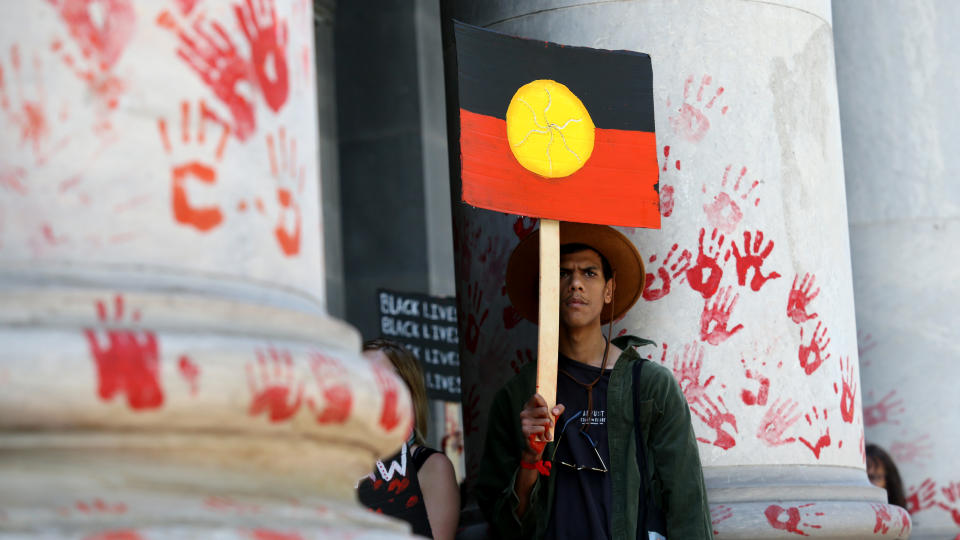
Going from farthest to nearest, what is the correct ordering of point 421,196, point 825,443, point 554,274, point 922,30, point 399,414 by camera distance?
point 421,196 → point 922,30 → point 825,443 → point 554,274 → point 399,414

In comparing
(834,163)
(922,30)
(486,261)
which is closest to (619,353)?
(486,261)

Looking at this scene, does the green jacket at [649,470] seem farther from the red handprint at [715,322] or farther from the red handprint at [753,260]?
the red handprint at [753,260]

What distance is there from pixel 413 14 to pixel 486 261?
708 cm

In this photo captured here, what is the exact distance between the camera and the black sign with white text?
32.0 ft

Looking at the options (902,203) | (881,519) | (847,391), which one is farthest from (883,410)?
(881,519)

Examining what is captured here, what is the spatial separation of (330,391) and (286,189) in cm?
38

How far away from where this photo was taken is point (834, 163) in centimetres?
577

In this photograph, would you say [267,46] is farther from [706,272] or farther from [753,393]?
[753,393]

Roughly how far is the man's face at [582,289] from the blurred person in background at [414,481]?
619mm

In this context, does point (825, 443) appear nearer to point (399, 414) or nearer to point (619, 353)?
point (619, 353)

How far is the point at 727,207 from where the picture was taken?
17.4 ft

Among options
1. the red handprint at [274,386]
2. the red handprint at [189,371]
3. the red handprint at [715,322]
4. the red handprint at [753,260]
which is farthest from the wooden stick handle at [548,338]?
the red handprint at [189,371]

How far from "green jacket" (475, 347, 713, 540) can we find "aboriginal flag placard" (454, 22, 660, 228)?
558 millimetres

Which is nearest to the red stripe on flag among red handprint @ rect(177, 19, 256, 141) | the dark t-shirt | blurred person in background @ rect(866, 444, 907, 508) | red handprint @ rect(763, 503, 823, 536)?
the dark t-shirt
